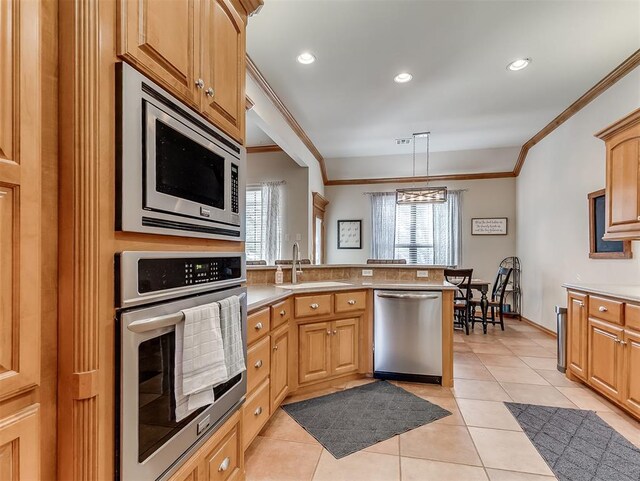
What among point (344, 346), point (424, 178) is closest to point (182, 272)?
point (344, 346)

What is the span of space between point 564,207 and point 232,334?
16.1ft

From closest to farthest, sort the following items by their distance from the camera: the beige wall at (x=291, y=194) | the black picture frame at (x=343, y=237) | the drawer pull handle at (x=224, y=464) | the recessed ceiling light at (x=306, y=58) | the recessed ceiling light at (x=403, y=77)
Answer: the drawer pull handle at (x=224, y=464)
the recessed ceiling light at (x=306, y=58)
the recessed ceiling light at (x=403, y=77)
the beige wall at (x=291, y=194)
the black picture frame at (x=343, y=237)

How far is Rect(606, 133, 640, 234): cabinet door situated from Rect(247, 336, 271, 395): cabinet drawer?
2.89 meters

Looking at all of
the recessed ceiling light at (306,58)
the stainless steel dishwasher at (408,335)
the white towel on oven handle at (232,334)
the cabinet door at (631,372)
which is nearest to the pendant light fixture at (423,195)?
the stainless steel dishwasher at (408,335)

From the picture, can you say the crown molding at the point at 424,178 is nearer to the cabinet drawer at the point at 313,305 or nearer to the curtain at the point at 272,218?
the curtain at the point at 272,218

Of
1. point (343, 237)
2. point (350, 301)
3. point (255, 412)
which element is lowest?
point (255, 412)

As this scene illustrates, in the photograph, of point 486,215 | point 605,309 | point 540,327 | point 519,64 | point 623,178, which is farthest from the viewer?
point 486,215

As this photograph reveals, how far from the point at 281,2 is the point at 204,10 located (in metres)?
1.45

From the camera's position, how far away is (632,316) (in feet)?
7.57

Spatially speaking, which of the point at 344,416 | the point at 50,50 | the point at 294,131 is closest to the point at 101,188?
the point at 50,50

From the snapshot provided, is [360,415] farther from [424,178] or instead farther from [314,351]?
[424,178]

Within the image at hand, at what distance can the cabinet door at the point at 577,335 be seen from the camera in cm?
286

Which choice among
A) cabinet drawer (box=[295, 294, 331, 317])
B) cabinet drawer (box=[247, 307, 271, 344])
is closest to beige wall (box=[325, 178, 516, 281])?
cabinet drawer (box=[295, 294, 331, 317])

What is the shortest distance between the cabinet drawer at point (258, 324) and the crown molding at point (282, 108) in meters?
2.36
